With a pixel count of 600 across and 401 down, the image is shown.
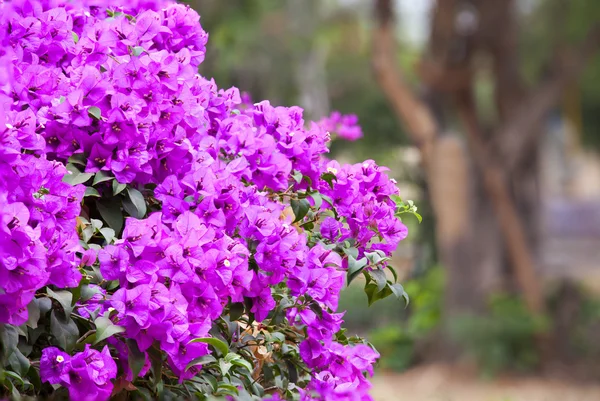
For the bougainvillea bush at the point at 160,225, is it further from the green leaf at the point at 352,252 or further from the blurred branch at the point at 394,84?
the blurred branch at the point at 394,84

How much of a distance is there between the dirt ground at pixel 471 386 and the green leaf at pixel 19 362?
5458 millimetres

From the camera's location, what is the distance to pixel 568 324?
26.5ft

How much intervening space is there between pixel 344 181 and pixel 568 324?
681 centimetres

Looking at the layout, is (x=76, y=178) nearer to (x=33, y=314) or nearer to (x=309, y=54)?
(x=33, y=314)

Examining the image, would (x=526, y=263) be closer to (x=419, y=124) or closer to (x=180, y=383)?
(x=419, y=124)

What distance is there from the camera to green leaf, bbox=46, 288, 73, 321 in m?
1.36

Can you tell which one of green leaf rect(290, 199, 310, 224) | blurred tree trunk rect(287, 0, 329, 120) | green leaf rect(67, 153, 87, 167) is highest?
blurred tree trunk rect(287, 0, 329, 120)

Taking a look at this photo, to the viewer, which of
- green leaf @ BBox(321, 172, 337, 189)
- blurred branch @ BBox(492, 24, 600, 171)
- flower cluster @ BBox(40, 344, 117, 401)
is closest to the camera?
flower cluster @ BBox(40, 344, 117, 401)

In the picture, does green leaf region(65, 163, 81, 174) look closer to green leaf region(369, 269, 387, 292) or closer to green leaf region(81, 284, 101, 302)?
green leaf region(81, 284, 101, 302)

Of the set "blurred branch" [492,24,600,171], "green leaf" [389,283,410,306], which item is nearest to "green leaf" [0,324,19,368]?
"green leaf" [389,283,410,306]

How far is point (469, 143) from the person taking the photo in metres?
8.38

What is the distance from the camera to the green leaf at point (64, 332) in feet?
4.59

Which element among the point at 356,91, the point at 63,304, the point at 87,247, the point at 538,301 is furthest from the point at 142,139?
the point at 356,91

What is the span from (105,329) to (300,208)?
488 millimetres
